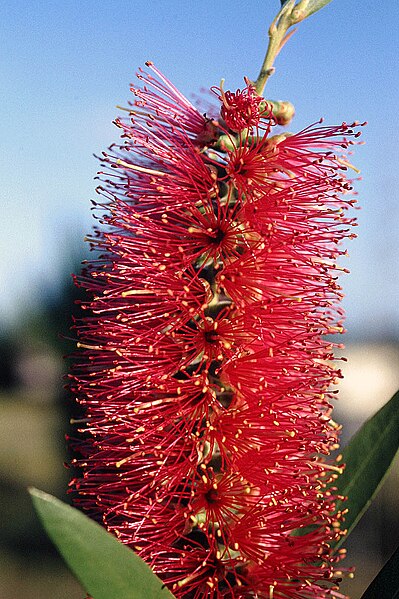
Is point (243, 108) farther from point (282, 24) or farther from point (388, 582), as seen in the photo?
point (388, 582)

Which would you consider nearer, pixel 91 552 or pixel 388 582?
pixel 91 552

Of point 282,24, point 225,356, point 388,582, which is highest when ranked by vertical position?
point 282,24

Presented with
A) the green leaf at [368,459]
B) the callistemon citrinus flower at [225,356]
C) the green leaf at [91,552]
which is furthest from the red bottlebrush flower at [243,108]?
the green leaf at [91,552]

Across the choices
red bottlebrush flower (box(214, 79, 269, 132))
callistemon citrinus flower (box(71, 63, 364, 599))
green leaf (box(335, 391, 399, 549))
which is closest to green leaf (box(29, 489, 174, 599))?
callistemon citrinus flower (box(71, 63, 364, 599))

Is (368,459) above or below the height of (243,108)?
below

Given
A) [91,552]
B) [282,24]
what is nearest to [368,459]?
[91,552]

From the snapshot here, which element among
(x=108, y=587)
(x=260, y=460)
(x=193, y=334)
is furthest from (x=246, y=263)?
(x=108, y=587)

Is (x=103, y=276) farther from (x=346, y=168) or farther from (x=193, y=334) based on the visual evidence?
(x=346, y=168)

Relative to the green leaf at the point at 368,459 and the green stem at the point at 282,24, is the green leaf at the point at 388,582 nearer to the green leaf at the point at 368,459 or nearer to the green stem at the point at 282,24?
the green leaf at the point at 368,459
